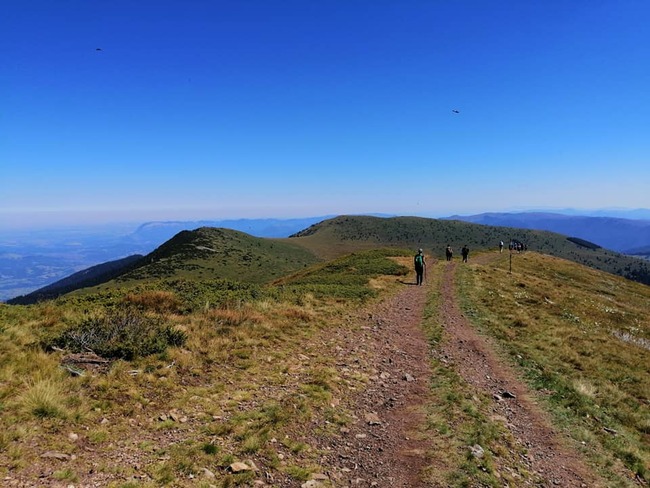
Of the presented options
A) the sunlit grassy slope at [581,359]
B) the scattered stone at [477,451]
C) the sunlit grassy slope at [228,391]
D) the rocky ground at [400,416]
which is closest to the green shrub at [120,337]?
the sunlit grassy slope at [228,391]

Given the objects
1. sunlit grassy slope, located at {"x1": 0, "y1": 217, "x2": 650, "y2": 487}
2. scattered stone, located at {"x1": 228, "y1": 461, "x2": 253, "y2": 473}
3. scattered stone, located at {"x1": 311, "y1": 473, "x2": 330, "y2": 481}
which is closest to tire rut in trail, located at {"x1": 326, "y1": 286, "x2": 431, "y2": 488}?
scattered stone, located at {"x1": 311, "y1": 473, "x2": 330, "y2": 481}

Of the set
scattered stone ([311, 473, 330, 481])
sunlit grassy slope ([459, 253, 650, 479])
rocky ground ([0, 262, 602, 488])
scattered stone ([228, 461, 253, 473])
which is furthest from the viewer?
sunlit grassy slope ([459, 253, 650, 479])

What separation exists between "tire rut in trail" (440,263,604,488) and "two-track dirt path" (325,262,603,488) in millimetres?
23

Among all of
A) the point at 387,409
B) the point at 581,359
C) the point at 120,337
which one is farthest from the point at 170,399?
the point at 581,359

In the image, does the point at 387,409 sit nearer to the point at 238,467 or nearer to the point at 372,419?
the point at 372,419

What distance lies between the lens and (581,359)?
57.7ft

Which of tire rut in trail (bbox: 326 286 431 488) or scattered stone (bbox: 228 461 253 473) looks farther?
tire rut in trail (bbox: 326 286 431 488)

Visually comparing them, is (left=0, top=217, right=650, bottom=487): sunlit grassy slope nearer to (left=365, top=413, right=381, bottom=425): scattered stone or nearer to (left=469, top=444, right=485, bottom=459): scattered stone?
→ (left=469, top=444, right=485, bottom=459): scattered stone

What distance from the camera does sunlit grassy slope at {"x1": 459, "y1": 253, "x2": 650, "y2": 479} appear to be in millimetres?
10641

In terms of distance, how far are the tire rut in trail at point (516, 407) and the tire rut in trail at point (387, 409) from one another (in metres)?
1.61

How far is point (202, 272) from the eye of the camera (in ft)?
421

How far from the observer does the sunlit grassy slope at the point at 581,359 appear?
10.6 m

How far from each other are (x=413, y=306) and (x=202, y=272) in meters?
113

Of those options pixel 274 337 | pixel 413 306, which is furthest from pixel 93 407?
pixel 413 306
